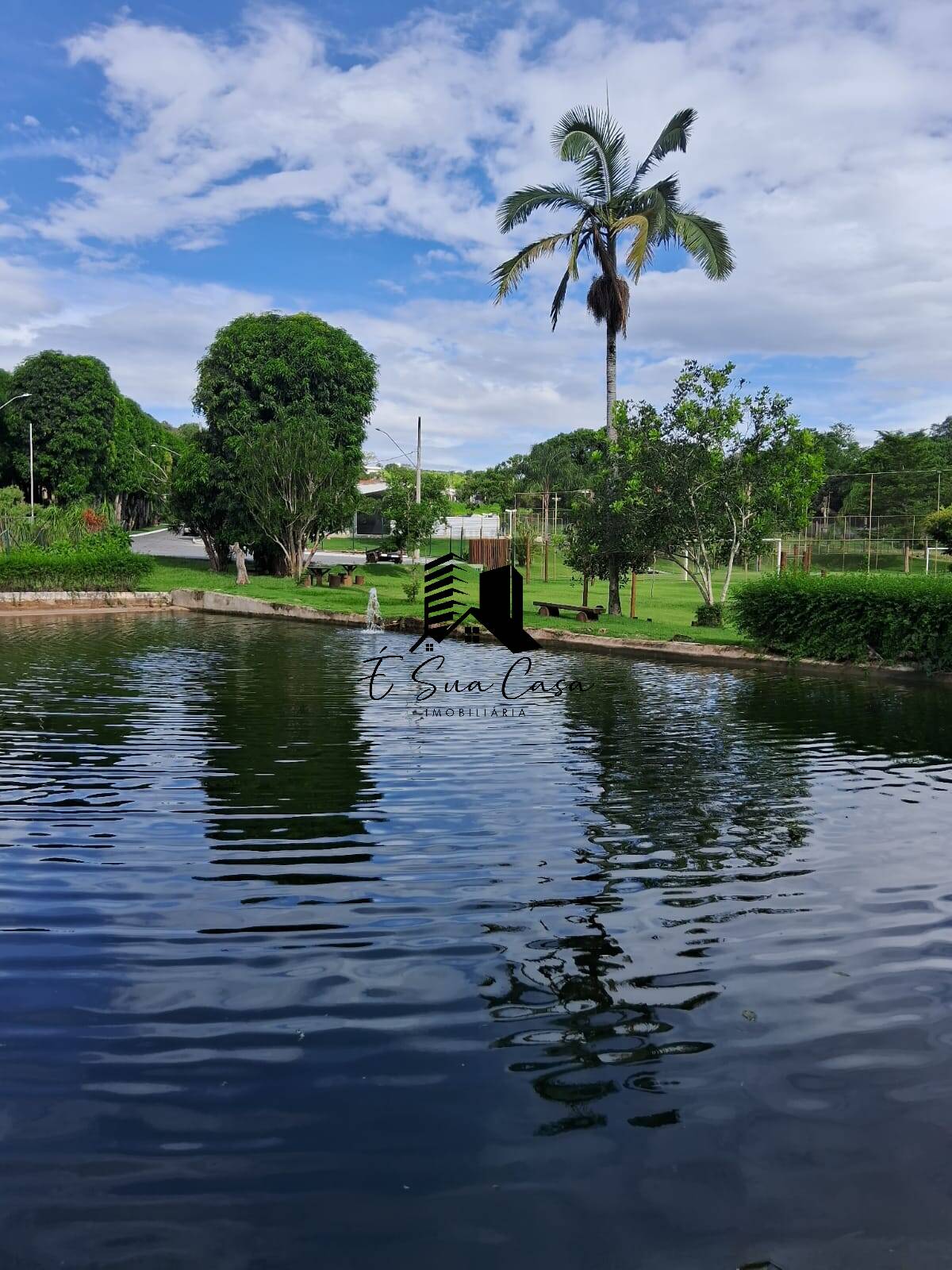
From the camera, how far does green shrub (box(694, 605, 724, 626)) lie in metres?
24.0

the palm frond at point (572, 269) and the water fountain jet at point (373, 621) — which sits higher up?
the palm frond at point (572, 269)

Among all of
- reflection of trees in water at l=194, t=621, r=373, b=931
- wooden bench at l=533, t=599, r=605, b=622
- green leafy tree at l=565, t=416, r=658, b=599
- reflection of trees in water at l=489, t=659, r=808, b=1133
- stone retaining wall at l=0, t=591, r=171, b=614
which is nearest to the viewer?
reflection of trees in water at l=489, t=659, r=808, b=1133

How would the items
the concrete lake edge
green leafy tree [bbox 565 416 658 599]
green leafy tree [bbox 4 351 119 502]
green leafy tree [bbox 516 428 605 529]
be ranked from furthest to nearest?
green leafy tree [bbox 516 428 605 529] → green leafy tree [bbox 4 351 119 502] → green leafy tree [bbox 565 416 658 599] → the concrete lake edge

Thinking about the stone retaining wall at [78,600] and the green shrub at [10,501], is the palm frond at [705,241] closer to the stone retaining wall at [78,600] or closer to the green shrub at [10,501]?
the stone retaining wall at [78,600]

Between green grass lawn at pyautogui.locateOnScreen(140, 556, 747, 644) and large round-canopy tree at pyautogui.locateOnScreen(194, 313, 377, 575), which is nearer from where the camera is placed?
green grass lawn at pyautogui.locateOnScreen(140, 556, 747, 644)

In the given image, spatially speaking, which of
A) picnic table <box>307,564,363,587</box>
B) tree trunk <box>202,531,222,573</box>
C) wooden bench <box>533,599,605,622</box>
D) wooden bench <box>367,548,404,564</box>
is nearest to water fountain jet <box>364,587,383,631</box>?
wooden bench <box>533,599,605,622</box>

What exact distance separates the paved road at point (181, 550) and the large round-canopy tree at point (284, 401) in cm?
800

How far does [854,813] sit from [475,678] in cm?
891

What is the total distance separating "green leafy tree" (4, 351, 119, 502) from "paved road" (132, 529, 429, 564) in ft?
18.5

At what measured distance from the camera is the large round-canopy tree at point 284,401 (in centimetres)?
3966

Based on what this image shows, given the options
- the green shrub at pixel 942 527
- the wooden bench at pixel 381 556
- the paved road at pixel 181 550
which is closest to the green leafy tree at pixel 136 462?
the paved road at pixel 181 550

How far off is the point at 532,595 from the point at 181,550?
37638 millimetres

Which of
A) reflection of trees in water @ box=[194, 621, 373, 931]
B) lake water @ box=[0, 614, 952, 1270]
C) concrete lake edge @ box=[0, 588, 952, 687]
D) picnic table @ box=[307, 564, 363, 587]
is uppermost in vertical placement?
picnic table @ box=[307, 564, 363, 587]

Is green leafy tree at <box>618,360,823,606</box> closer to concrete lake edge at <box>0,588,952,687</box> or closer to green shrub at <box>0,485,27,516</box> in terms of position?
concrete lake edge at <box>0,588,952,687</box>
